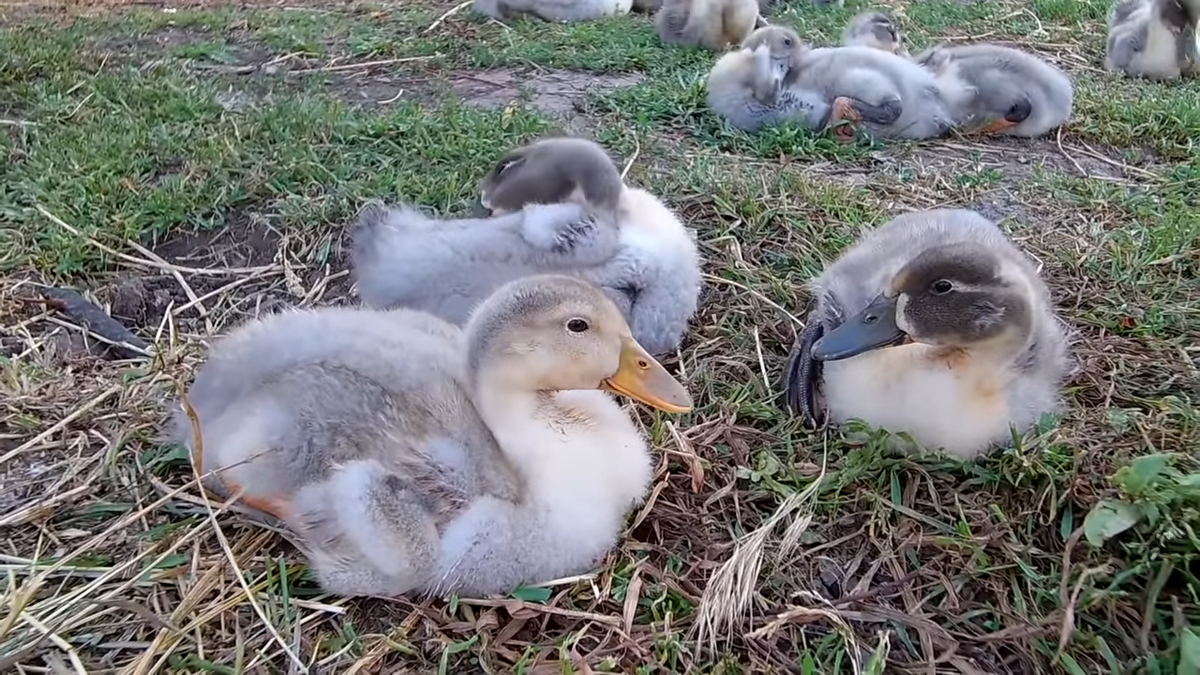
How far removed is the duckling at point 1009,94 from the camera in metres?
4.54

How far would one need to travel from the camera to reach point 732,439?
8.00 ft

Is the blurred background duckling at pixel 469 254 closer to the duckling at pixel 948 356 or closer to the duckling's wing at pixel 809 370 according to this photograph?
the duckling's wing at pixel 809 370

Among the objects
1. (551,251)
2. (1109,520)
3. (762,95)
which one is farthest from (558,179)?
(762,95)

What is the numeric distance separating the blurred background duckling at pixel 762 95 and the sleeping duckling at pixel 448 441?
8.86ft

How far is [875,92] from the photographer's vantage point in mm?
4457

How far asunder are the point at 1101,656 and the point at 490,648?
1.11 meters

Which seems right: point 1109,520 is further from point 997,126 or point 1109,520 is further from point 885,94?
point 997,126

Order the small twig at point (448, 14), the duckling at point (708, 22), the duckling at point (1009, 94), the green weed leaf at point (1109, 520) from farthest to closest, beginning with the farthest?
the small twig at point (448, 14) < the duckling at point (708, 22) < the duckling at point (1009, 94) < the green weed leaf at point (1109, 520)

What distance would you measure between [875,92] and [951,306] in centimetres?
246

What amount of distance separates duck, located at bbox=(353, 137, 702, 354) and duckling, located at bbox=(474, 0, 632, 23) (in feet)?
14.7

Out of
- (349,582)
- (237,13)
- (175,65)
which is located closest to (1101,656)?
(349,582)

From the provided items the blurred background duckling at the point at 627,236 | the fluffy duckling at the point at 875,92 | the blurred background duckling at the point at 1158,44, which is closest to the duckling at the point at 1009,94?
the fluffy duckling at the point at 875,92

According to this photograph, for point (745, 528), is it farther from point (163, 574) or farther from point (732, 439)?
point (163, 574)

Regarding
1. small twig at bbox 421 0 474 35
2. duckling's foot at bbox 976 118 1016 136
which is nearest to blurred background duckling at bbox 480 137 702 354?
duckling's foot at bbox 976 118 1016 136
